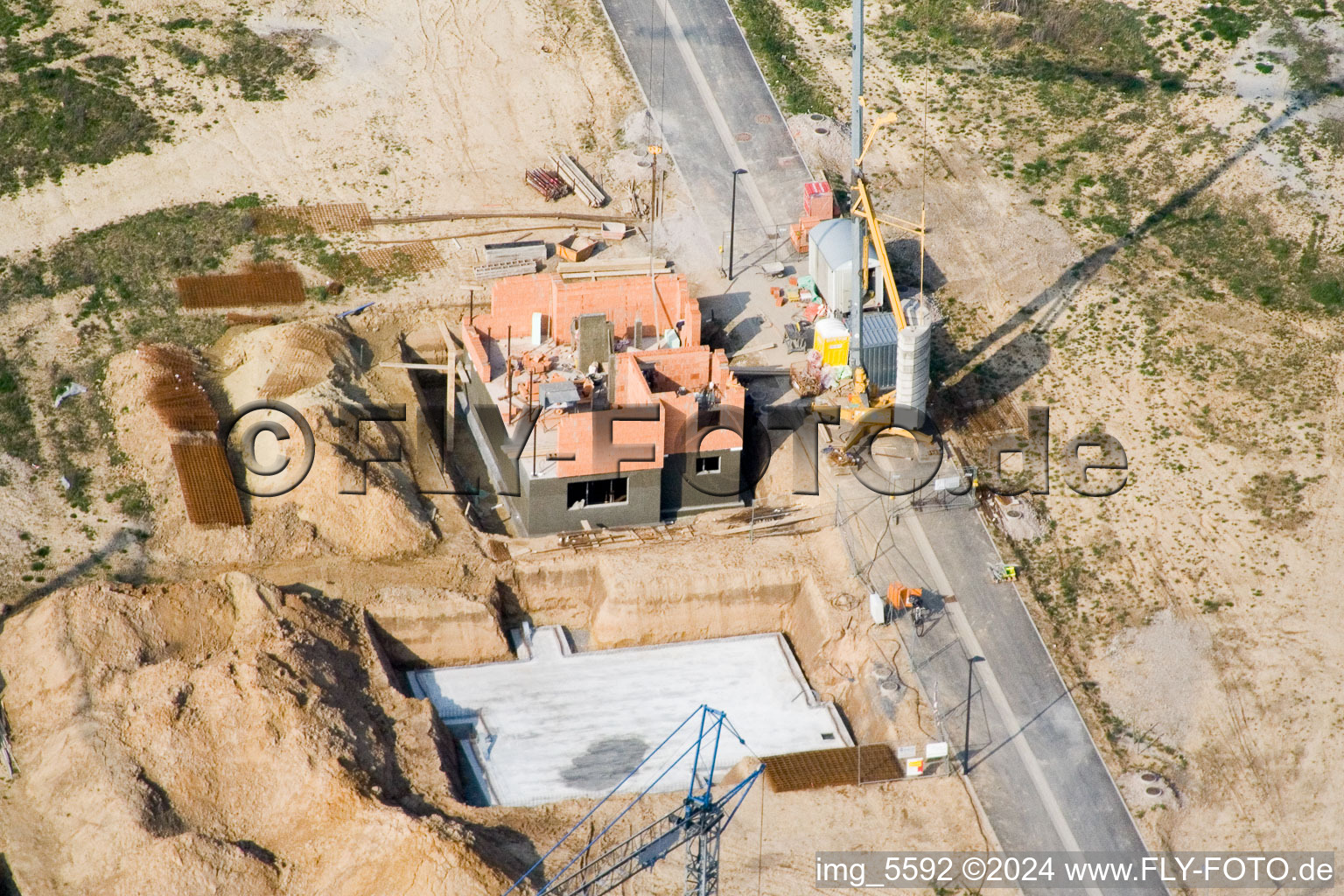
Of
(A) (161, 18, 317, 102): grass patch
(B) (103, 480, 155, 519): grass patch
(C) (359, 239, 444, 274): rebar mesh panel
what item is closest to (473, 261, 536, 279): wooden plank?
(C) (359, 239, 444, 274): rebar mesh panel

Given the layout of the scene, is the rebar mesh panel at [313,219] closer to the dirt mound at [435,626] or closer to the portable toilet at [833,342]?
the portable toilet at [833,342]

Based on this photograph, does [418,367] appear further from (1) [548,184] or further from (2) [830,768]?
(2) [830,768]

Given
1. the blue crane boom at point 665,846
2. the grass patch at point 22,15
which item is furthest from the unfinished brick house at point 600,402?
the grass patch at point 22,15

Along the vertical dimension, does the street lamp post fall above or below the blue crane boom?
above

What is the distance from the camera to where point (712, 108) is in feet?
232

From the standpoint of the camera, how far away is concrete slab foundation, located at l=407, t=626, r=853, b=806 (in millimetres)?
48594

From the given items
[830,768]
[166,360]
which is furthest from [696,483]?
[166,360]

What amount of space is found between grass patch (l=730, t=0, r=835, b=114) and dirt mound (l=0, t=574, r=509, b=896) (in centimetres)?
3115

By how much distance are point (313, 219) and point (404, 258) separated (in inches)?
154

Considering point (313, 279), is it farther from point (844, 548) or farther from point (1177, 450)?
point (1177, 450)

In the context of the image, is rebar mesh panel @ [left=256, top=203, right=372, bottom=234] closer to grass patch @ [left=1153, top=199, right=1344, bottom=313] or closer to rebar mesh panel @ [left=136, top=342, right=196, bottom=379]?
rebar mesh panel @ [left=136, top=342, right=196, bottom=379]

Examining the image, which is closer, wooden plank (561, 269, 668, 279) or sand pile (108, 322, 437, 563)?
sand pile (108, 322, 437, 563)

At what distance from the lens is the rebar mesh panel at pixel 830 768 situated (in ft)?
152

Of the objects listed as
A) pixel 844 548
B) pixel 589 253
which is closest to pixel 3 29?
pixel 589 253
